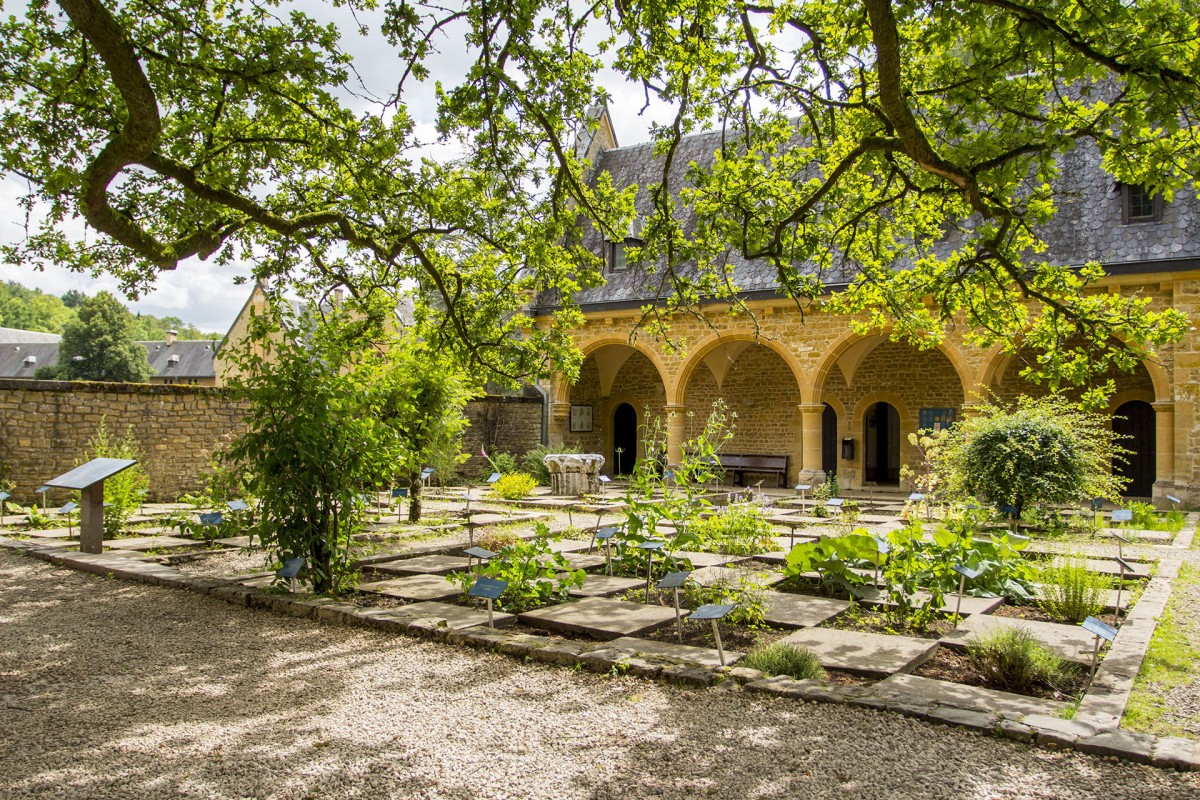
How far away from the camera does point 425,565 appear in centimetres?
713

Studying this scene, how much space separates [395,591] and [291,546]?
0.78 metres

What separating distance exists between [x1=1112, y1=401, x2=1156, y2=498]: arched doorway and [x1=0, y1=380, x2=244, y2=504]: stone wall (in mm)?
15157

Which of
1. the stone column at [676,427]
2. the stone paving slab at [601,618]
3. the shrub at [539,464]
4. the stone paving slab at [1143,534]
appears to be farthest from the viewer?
the shrub at [539,464]

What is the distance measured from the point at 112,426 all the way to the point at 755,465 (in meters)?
12.3

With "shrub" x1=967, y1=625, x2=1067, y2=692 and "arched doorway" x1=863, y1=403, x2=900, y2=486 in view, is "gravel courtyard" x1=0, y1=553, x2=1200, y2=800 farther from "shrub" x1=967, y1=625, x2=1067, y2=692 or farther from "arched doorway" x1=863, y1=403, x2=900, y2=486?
"arched doorway" x1=863, y1=403, x2=900, y2=486

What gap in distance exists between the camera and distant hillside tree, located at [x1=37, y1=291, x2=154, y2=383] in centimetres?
3631

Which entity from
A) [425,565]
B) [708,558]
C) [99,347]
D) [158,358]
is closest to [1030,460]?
[708,558]

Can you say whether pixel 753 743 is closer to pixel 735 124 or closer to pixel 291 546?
pixel 291 546

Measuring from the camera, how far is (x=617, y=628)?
478 centimetres

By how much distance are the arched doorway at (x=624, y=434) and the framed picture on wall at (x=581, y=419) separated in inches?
33.0

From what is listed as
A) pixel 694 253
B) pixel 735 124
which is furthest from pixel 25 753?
pixel 735 124

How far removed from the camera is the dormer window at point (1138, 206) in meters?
13.2

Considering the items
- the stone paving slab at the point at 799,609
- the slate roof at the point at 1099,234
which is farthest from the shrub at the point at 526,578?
the slate roof at the point at 1099,234

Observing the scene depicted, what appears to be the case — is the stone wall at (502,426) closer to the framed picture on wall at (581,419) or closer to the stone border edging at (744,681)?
the framed picture on wall at (581,419)
